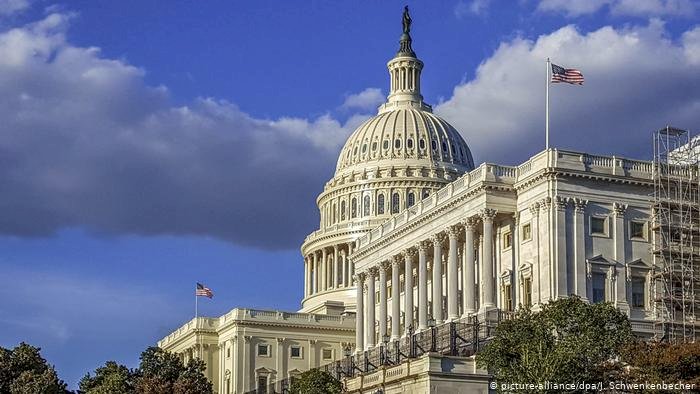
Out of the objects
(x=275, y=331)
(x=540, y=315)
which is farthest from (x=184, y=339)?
(x=540, y=315)

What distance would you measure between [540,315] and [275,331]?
79.0 metres

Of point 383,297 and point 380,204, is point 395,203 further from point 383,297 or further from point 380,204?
point 383,297

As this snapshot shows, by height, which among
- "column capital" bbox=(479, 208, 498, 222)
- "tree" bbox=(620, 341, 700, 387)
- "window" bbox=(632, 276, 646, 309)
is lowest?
"tree" bbox=(620, 341, 700, 387)

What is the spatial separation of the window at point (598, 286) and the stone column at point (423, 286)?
2180 cm

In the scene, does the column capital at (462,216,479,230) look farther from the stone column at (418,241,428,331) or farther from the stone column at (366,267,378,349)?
the stone column at (366,267,378,349)

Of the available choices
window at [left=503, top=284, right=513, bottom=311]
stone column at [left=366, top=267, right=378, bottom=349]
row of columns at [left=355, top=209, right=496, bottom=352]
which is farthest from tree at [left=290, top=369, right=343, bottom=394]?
stone column at [left=366, top=267, right=378, bottom=349]

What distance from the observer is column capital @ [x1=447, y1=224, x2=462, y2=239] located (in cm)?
11894

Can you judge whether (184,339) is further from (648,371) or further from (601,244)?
(648,371)

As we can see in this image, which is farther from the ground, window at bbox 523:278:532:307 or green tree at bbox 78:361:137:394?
window at bbox 523:278:532:307

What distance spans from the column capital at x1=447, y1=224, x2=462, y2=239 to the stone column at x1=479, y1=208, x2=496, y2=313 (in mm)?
5200

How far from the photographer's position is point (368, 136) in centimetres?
19962

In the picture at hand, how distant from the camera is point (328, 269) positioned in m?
192

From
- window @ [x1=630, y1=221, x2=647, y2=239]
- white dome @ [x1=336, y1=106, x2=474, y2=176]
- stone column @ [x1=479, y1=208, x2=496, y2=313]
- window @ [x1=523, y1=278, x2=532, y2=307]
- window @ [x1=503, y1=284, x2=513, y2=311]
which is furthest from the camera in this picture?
white dome @ [x1=336, y1=106, x2=474, y2=176]

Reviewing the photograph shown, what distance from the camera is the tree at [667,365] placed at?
77.1 meters
